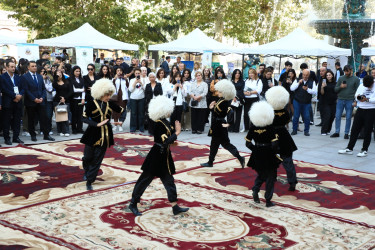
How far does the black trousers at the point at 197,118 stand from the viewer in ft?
43.2

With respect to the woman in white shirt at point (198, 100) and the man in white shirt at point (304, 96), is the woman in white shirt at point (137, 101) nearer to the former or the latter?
the woman in white shirt at point (198, 100)

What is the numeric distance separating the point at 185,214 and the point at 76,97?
712 centimetres

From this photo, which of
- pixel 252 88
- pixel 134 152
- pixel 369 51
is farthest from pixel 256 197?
pixel 369 51

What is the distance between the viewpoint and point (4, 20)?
53906mm

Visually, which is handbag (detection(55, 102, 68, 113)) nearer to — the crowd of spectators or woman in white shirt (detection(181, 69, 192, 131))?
the crowd of spectators

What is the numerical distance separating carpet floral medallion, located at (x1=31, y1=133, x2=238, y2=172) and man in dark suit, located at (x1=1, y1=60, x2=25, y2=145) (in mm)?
795

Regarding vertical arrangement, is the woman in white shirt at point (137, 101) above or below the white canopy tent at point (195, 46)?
below

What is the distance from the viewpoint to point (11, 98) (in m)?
10.9

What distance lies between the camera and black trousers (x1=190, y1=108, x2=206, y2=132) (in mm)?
13164

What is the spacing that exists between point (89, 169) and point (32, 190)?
0.90 meters

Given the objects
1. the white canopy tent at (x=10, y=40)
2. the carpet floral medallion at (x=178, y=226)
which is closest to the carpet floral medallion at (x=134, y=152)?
the carpet floral medallion at (x=178, y=226)

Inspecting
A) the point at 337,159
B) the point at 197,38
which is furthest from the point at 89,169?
the point at 197,38

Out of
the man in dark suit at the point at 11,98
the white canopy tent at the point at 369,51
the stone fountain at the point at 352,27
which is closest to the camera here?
the man in dark suit at the point at 11,98

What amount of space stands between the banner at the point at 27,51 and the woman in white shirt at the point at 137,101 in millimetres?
4147
